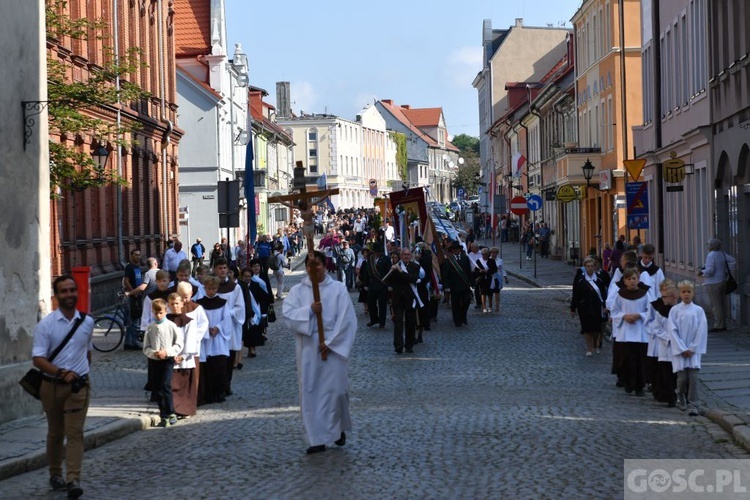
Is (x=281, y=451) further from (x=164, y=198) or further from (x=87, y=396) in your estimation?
(x=164, y=198)

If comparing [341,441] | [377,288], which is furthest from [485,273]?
[341,441]

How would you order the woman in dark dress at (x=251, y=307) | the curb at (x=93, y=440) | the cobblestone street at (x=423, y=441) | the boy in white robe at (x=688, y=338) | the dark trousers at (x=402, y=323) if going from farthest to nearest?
the dark trousers at (x=402, y=323)
the woman in dark dress at (x=251, y=307)
the boy in white robe at (x=688, y=338)
the curb at (x=93, y=440)
the cobblestone street at (x=423, y=441)

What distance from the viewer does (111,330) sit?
23.6 meters

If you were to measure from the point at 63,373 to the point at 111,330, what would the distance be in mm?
13947

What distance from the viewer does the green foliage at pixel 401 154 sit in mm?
151750

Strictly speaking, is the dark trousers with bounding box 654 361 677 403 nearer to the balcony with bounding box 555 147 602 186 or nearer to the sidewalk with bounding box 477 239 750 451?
the sidewalk with bounding box 477 239 750 451

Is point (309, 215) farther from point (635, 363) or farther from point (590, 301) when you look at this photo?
point (590, 301)

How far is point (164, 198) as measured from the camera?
43.7m

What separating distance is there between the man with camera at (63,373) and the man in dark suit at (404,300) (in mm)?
10854

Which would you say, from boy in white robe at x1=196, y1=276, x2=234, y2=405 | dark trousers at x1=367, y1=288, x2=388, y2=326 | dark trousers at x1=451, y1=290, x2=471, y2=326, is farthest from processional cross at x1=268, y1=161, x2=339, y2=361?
dark trousers at x1=451, y1=290, x2=471, y2=326

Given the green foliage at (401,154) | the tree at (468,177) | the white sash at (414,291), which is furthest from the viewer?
the tree at (468,177)

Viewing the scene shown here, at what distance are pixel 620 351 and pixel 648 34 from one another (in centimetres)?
2269

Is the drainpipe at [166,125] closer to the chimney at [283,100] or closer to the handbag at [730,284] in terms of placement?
the handbag at [730,284]

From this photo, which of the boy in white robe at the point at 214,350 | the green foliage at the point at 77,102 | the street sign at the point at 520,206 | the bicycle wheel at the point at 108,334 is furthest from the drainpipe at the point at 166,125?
the boy in white robe at the point at 214,350
